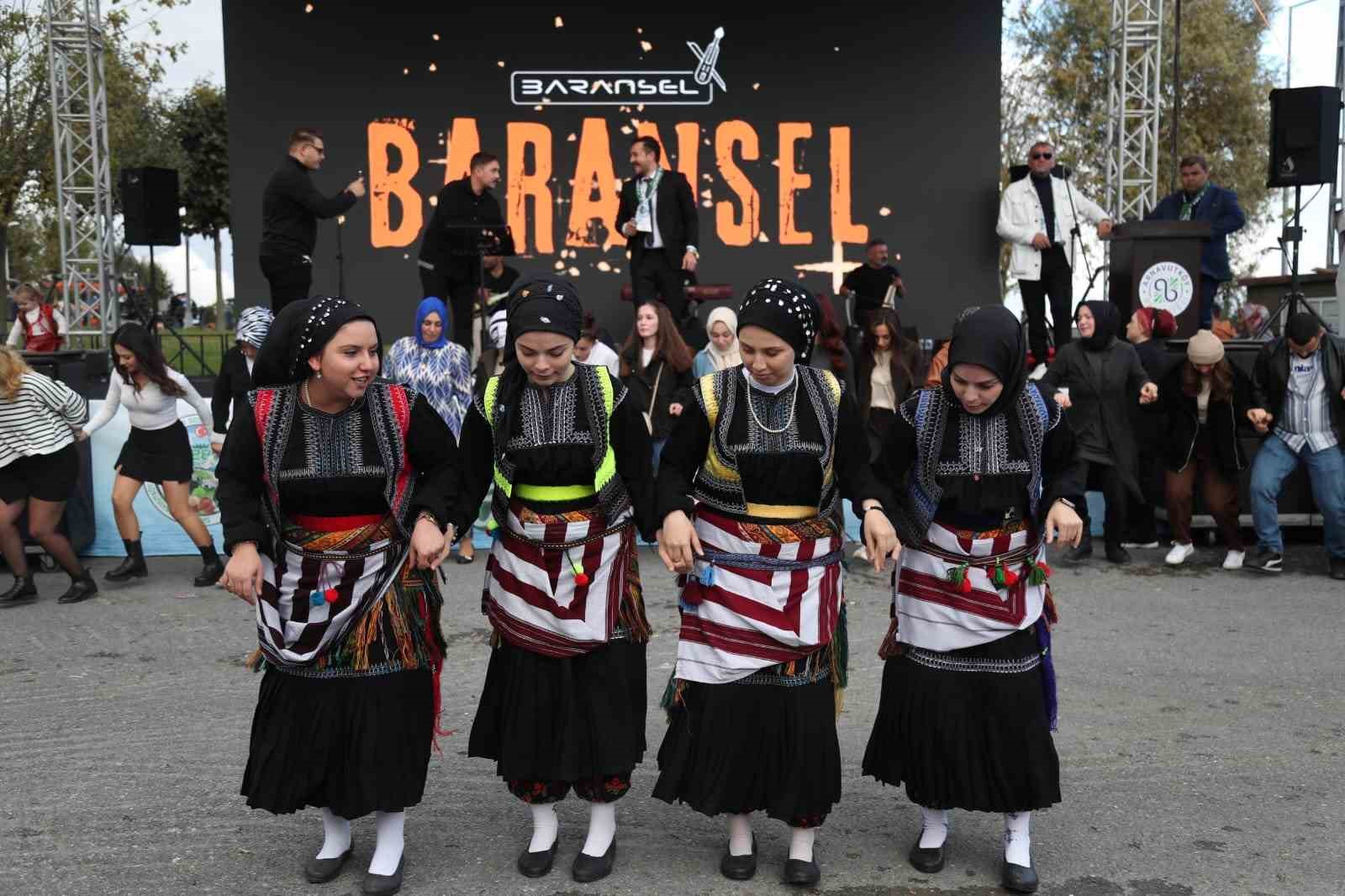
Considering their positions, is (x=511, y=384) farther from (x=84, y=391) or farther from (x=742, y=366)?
(x=84, y=391)

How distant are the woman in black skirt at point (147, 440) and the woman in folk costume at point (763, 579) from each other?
5074 mm

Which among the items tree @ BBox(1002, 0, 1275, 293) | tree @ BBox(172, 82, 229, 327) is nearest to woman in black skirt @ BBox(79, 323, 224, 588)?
tree @ BBox(172, 82, 229, 327)

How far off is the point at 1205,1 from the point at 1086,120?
3745 millimetres

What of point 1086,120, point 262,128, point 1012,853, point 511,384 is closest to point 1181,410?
point 1012,853

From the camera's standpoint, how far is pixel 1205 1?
25203 millimetres

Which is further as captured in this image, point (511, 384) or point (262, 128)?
point (262, 128)

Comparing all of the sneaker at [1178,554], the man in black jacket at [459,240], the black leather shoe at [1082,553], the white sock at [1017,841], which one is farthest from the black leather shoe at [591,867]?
the man in black jacket at [459,240]

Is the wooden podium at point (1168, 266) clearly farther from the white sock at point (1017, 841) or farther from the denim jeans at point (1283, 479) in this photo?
the white sock at point (1017, 841)

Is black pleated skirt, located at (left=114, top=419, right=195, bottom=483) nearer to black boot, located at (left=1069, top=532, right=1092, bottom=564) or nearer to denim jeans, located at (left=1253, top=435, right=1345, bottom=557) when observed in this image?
black boot, located at (left=1069, top=532, right=1092, bottom=564)

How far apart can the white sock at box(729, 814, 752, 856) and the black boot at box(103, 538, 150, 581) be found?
5596mm

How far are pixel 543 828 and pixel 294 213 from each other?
22.7 feet

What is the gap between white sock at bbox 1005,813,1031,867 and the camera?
3744 millimetres

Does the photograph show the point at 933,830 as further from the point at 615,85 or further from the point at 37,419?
the point at 615,85

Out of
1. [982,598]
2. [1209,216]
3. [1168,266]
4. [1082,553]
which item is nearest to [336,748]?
[982,598]
